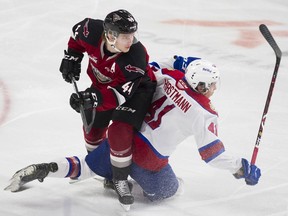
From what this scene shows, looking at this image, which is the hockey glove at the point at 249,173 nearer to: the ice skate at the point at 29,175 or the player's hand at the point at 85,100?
the player's hand at the point at 85,100

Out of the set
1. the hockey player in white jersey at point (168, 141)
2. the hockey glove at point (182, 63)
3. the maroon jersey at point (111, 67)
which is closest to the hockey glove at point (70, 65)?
the maroon jersey at point (111, 67)

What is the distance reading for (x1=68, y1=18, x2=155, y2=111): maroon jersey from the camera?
3408 millimetres

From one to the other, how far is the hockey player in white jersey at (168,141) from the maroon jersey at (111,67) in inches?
7.5

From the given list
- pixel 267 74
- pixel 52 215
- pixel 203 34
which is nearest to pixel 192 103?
pixel 52 215

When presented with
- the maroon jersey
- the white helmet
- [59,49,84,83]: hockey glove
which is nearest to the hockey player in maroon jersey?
the maroon jersey

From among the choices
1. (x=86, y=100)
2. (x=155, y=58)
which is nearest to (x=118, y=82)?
(x=86, y=100)

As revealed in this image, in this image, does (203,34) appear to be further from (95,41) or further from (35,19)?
(95,41)

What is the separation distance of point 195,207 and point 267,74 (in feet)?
7.97

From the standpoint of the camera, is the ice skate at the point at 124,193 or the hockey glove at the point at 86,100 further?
the ice skate at the point at 124,193

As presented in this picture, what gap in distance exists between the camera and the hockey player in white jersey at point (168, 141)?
133 inches

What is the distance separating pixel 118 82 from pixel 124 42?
8.1 inches

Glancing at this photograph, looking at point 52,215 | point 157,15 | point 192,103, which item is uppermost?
point 192,103

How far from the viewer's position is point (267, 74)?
580cm

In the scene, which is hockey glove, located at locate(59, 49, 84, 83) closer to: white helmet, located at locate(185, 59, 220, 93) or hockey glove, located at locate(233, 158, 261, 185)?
white helmet, located at locate(185, 59, 220, 93)
